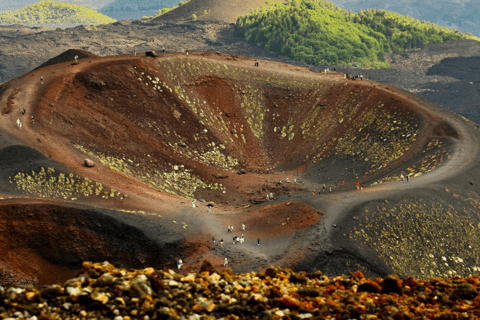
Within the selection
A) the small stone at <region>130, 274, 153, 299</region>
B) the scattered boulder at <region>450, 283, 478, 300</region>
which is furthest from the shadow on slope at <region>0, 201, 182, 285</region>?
the scattered boulder at <region>450, 283, 478, 300</region>

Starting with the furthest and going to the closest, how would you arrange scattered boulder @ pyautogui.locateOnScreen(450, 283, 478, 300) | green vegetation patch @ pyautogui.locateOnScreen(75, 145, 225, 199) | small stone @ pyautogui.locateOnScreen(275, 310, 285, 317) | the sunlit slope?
the sunlit slope
green vegetation patch @ pyautogui.locateOnScreen(75, 145, 225, 199)
scattered boulder @ pyautogui.locateOnScreen(450, 283, 478, 300)
small stone @ pyautogui.locateOnScreen(275, 310, 285, 317)

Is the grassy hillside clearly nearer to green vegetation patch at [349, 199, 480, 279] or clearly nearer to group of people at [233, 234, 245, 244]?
green vegetation patch at [349, 199, 480, 279]

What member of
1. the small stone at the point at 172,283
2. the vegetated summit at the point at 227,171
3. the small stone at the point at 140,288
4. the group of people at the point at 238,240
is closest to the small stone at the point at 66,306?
the small stone at the point at 140,288

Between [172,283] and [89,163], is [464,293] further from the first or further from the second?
[89,163]

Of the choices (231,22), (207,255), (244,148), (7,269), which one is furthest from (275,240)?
(231,22)

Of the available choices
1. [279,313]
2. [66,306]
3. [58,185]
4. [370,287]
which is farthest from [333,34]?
[66,306]
